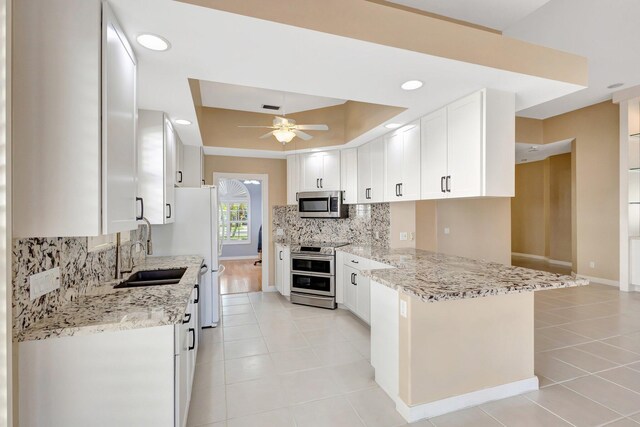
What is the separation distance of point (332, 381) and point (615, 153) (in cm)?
620

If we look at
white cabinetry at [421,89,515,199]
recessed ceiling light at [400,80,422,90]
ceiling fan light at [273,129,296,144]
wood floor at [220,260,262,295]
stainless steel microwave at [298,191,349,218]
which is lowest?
wood floor at [220,260,262,295]

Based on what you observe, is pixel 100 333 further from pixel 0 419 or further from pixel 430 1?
pixel 430 1

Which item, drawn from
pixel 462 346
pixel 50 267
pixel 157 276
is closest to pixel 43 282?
pixel 50 267

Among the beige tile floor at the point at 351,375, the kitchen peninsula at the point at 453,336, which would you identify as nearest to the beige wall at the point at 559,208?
the beige tile floor at the point at 351,375

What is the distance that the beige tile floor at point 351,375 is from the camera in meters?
2.09

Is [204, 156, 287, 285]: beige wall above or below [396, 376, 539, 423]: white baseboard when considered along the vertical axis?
above

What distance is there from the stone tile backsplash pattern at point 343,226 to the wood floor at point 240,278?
3.82 feet

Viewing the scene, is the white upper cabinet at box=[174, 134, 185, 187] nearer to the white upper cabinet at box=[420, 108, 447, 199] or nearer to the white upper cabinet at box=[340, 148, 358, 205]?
the white upper cabinet at box=[340, 148, 358, 205]

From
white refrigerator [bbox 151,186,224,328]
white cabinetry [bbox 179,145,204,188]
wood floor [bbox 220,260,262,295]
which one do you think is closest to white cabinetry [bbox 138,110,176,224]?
white refrigerator [bbox 151,186,224,328]

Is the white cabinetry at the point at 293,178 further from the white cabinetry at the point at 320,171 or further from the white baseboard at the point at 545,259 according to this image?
the white baseboard at the point at 545,259

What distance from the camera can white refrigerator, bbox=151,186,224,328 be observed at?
3.62m

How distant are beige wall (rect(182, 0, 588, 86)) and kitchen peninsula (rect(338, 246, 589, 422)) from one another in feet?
4.96

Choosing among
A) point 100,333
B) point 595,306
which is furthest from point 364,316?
point 595,306

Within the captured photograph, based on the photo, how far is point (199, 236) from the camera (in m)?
3.72
